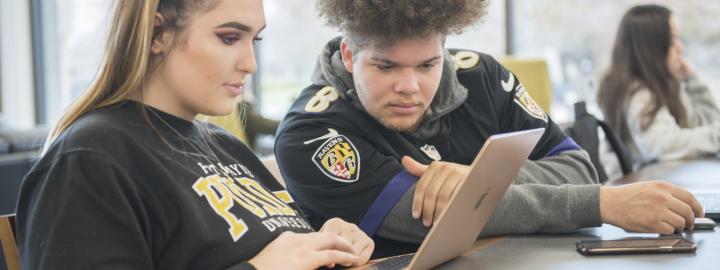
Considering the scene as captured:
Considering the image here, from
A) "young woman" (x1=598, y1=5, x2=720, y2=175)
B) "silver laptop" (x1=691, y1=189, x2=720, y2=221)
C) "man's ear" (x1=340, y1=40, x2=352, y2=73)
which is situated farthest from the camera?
"young woman" (x1=598, y1=5, x2=720, y2=175)

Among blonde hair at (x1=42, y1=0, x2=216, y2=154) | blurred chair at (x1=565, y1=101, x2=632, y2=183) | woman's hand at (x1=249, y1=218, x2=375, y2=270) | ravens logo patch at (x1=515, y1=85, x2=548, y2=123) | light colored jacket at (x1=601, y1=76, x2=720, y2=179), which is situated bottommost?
light colored jacket at (x1=601, y1=76, x2=720, y2=179)

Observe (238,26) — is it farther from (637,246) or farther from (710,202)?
(710,202)

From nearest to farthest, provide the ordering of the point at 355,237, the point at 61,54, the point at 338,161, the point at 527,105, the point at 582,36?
the point at 355,237 → the point at 338,161 → the point at 527,105 → the point at 582,36 → the point at 61,54

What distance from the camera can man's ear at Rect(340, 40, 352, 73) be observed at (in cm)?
176

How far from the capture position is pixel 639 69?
344 cm

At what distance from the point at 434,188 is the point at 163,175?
51 centimetres

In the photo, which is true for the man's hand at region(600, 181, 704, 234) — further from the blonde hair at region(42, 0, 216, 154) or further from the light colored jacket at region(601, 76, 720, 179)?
the light colored jacket at region(601, 76, 720, 179)

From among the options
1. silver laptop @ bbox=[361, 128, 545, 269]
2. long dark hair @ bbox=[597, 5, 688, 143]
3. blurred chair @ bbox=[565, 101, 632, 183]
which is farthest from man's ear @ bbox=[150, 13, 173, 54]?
long dark hair @ bbox=[597, 5, 688, 143]

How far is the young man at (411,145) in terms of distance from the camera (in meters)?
1.49

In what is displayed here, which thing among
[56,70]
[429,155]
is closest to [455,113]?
[429,155]

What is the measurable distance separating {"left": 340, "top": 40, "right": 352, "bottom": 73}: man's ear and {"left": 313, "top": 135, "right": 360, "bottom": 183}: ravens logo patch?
0.19 m

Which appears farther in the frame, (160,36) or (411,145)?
(411,145)

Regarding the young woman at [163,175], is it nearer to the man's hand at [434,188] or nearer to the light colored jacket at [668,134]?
the man's hand at [434,188]

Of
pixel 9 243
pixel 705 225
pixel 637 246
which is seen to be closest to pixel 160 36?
pixel 9 243
